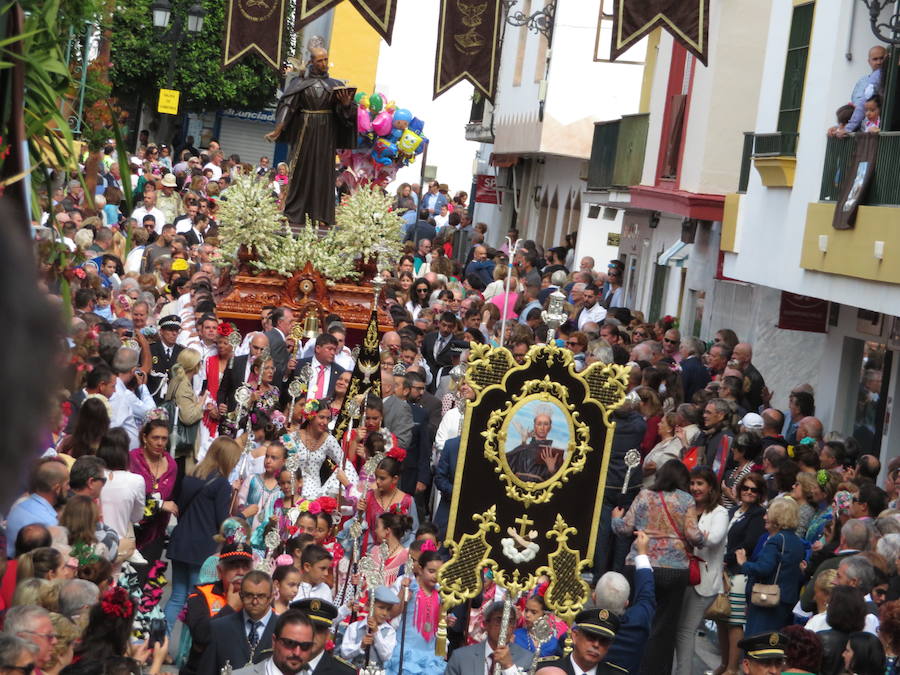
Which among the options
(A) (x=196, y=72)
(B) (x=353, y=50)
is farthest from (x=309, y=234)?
(A) (x=196, y=72)

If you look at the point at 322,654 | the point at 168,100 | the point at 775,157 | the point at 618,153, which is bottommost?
the point at 322,654

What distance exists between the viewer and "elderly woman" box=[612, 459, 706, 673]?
9.69m

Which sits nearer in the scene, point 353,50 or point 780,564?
point 780,564

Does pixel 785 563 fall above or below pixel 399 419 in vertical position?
below

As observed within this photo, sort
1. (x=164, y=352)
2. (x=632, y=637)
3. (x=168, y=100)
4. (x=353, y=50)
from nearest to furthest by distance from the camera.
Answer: (x=632, y=637), (x=164, y=352), (x=168, y=100), (x=353, y=50)

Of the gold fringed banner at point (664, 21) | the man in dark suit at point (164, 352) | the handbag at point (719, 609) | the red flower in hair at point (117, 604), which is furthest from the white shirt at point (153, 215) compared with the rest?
the red flower in hair at point (117, 604)

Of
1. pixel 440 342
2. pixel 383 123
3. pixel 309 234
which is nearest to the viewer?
pixel 440 342

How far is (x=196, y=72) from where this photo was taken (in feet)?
180

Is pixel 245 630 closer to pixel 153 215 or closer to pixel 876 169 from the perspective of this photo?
pixel 876 169

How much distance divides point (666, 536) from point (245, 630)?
334 cm

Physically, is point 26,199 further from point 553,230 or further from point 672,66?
point 553,230

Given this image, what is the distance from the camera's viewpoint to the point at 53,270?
4.40 meters

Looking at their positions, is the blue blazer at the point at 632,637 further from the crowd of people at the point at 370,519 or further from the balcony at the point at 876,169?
the balcony at the point at 876,169

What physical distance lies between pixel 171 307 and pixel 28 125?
1242 centimetres
